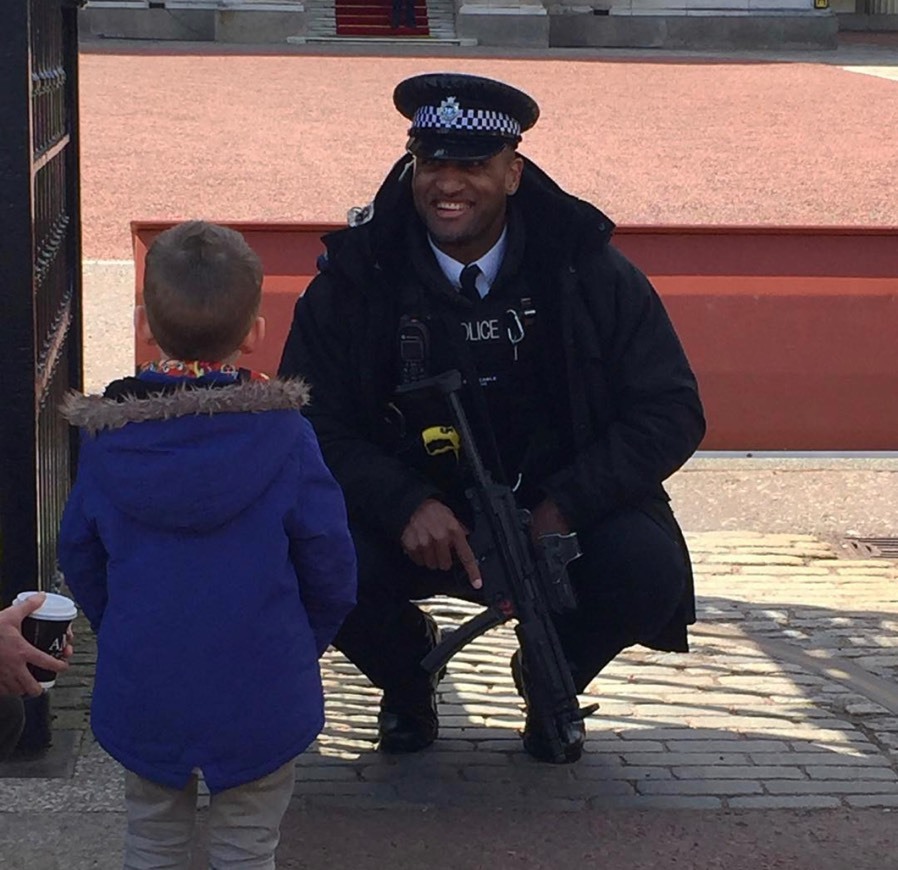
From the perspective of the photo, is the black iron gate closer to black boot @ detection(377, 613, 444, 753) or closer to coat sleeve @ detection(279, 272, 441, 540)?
coat sleeve @ detection(279, 272, 441, 540)

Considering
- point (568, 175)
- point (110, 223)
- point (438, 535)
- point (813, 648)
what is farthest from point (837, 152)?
point (438, 535)

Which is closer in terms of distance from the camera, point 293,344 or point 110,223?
point 293,344

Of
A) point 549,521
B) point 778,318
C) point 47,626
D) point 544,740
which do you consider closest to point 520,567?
point 549,521

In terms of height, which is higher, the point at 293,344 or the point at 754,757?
the point at 293,344

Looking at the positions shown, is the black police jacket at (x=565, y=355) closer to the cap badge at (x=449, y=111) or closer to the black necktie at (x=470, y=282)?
the black necktie at (x=470, y=282)

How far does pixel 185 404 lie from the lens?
2.58m

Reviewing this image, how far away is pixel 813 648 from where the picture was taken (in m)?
4.60

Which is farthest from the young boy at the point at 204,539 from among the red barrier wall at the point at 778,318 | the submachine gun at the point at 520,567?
the red barrier wall at the point at 778,318

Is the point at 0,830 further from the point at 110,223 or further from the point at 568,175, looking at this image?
the point at 568,175

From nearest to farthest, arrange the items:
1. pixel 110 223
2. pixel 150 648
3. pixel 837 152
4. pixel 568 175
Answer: pixel 150 648 → pixel 110 223 → pixel 568 175 → pixel 837 152

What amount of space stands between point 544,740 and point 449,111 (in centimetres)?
129

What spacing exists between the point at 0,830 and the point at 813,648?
2.18 metres

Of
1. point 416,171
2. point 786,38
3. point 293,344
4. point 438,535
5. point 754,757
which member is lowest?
point 754,757

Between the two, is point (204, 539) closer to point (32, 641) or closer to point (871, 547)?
point (32, 641)
